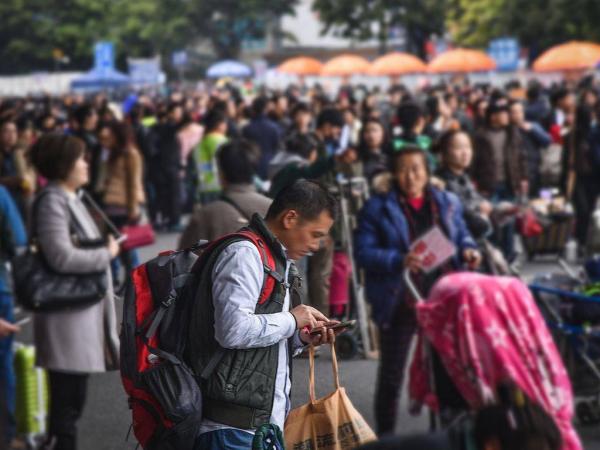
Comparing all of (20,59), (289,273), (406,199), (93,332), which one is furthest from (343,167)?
(20,59)

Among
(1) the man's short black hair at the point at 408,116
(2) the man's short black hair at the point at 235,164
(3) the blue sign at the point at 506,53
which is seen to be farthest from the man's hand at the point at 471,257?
(3) the blue sign at the point at 506,53

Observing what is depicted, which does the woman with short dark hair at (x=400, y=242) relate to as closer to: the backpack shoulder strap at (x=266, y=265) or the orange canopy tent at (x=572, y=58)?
the backpack shoulder strap at (x=266, y=265)

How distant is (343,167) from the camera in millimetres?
10992

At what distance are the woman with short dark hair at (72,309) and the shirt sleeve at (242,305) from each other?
84.1 inches

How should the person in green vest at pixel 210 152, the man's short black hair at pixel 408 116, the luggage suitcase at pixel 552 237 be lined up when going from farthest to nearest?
the person in green vest at pixel 210 152, the luggage suitcase at pixel 552 237, the man's short black hair at pixel 408 116

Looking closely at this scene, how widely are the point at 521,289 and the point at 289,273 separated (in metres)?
2.05

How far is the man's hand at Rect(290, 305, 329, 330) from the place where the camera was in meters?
3.88

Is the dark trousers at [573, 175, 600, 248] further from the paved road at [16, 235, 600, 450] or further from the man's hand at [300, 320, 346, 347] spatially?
the man's hand at [300, 320, 346, 347]

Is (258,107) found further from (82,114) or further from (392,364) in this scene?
(392,364)

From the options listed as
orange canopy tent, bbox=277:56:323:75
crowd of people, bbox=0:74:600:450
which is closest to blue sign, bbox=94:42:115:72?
orange canopy tent, bbox=277:56:323:75

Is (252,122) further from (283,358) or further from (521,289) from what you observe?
(283,358)

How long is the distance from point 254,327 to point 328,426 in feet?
1.45

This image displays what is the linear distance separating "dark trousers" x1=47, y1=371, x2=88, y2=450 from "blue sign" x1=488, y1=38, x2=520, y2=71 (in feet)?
152

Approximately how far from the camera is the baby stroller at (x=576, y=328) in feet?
22.6
